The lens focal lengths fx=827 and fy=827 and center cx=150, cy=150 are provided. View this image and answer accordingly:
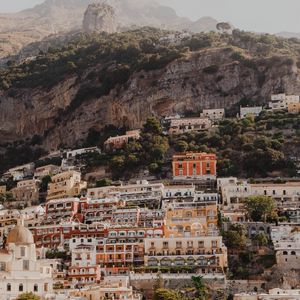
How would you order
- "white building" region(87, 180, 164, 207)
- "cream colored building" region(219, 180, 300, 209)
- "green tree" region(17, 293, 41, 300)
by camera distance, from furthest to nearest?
1. "white building" region(87, 180, 164, 207)
2. "cream colored building" region(219, 180, 300, 209)
3. "green tree" region(17, 293, 41, 300)

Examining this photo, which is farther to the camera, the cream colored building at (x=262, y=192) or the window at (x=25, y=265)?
the cream colored building at (x=262, y=192)

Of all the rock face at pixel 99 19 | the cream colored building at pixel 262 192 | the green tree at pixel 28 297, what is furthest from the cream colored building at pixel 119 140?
the rock face at pixel 99 19

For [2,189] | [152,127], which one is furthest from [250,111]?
[2,189]

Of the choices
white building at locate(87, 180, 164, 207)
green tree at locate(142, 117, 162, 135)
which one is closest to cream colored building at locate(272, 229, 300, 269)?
white building at locate(87, 180, 164, 207)

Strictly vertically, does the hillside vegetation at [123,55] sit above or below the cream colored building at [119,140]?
above

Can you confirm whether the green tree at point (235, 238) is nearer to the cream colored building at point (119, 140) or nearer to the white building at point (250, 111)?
the cream colored building at point (119, 140)

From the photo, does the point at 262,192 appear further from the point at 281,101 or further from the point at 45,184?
the point at 281,101

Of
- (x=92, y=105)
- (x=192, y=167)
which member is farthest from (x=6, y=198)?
(x=92, y=105)

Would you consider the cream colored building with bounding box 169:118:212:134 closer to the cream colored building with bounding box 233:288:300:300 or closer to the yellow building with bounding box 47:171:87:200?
the yellow building with bounding box 47:171:87:200

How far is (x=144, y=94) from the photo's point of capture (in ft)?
370

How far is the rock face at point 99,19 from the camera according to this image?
168 metres

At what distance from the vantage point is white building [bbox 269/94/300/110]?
103 meters

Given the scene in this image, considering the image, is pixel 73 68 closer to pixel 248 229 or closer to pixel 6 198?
pixel 6 198

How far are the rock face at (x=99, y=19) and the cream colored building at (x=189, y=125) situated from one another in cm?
6949
